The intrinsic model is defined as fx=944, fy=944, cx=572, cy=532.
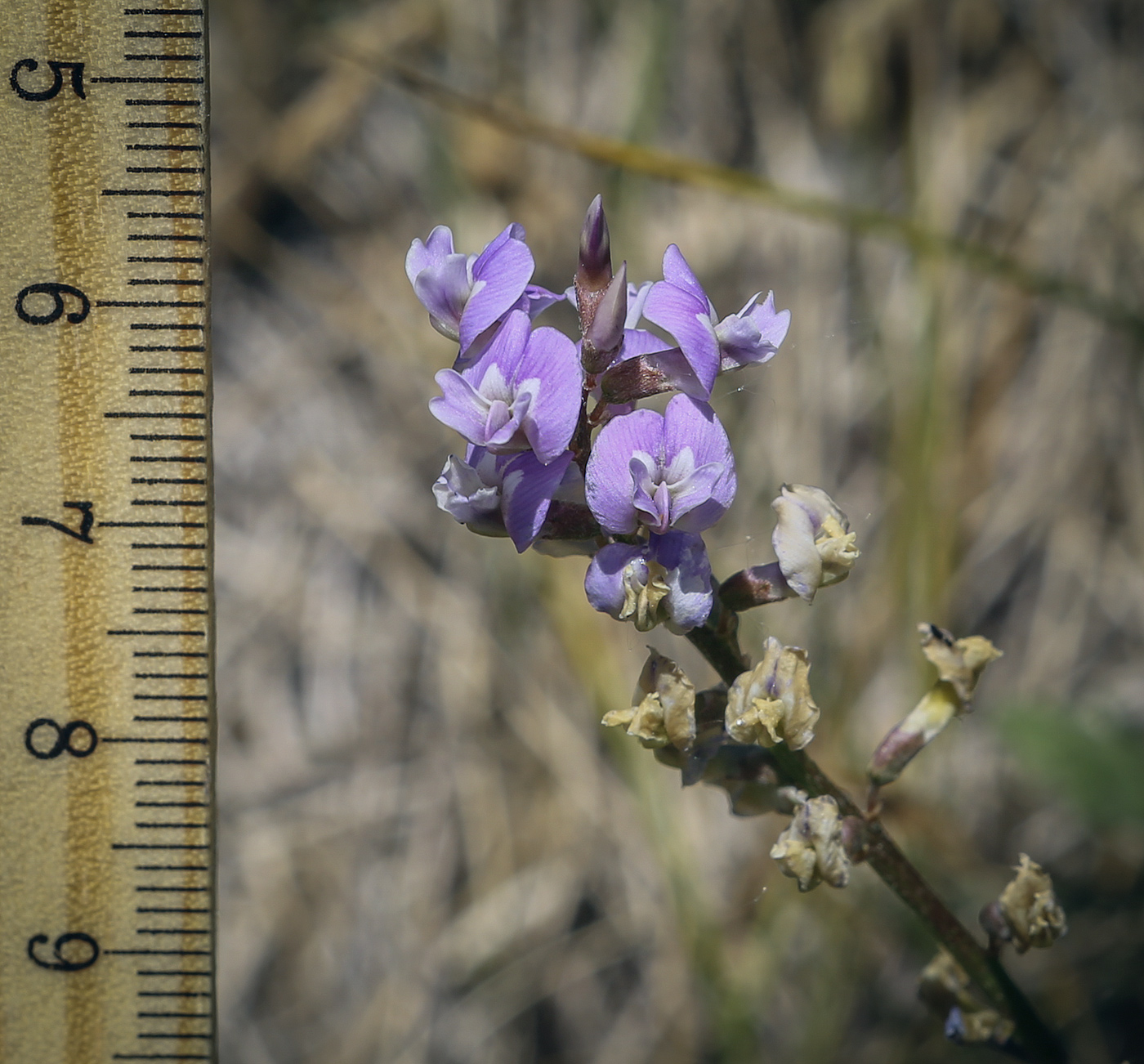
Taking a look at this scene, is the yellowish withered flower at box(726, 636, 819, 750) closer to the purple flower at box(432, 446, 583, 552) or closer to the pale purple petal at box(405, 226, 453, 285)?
the purple flower at box(432, 446, 583, 552)

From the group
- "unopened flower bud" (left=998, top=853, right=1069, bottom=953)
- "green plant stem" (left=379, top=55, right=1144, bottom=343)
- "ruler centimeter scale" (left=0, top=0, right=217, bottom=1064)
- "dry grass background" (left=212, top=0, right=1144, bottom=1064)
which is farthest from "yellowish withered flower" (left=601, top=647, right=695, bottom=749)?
"dry grass background" (left=212, top=0, right=1144, bottom=1064)

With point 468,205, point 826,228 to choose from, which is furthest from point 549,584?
point 826,228

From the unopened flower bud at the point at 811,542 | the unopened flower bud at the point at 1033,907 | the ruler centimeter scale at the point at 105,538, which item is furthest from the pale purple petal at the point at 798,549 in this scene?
the ruler centimeter scale at the point at 105,538

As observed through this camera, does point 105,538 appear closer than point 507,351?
No

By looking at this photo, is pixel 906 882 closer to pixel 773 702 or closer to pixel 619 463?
pixel 773 702

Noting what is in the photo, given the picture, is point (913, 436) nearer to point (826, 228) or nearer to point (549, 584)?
point (826, 228)

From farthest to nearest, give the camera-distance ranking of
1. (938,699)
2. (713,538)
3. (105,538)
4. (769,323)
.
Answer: (713,538)
(105,538)
(938,699)
(769,323)

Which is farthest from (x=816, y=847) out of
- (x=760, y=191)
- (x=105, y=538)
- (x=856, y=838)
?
(x=760, y=191)
